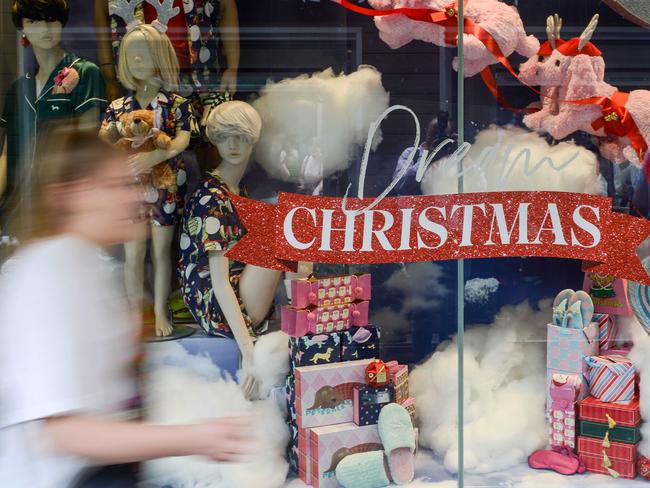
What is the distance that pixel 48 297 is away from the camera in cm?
116

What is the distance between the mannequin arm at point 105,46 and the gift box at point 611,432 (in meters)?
1.90

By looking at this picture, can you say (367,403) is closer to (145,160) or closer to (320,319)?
(320,319)

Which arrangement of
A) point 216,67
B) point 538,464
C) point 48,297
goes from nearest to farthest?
point 48,297 → point 216,67 → point 538,464

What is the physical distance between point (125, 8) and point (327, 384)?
1.37 m

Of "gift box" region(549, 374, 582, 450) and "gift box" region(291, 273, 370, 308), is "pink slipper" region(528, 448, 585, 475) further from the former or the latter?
"gift box" region(291, 273, 370, 308)

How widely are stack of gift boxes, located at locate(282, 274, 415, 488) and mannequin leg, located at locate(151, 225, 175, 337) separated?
384 mm

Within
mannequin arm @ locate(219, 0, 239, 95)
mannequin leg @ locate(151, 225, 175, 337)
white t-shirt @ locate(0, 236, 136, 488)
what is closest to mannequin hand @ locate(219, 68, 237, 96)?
mannequin arm @ locate(219, 0, 239, 95)

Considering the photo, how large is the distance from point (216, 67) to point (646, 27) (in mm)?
1451

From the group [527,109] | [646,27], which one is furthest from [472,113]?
[646,27]

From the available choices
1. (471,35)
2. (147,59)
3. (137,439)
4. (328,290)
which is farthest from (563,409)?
(137,439)

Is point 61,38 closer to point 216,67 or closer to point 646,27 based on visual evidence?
point 216,67

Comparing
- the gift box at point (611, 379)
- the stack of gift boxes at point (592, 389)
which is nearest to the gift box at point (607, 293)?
the stack of gift boxes at point (592, 389)

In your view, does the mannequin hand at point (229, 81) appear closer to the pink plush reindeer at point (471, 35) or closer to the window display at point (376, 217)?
the window display at point (376, 217)

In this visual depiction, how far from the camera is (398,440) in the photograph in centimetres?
278
